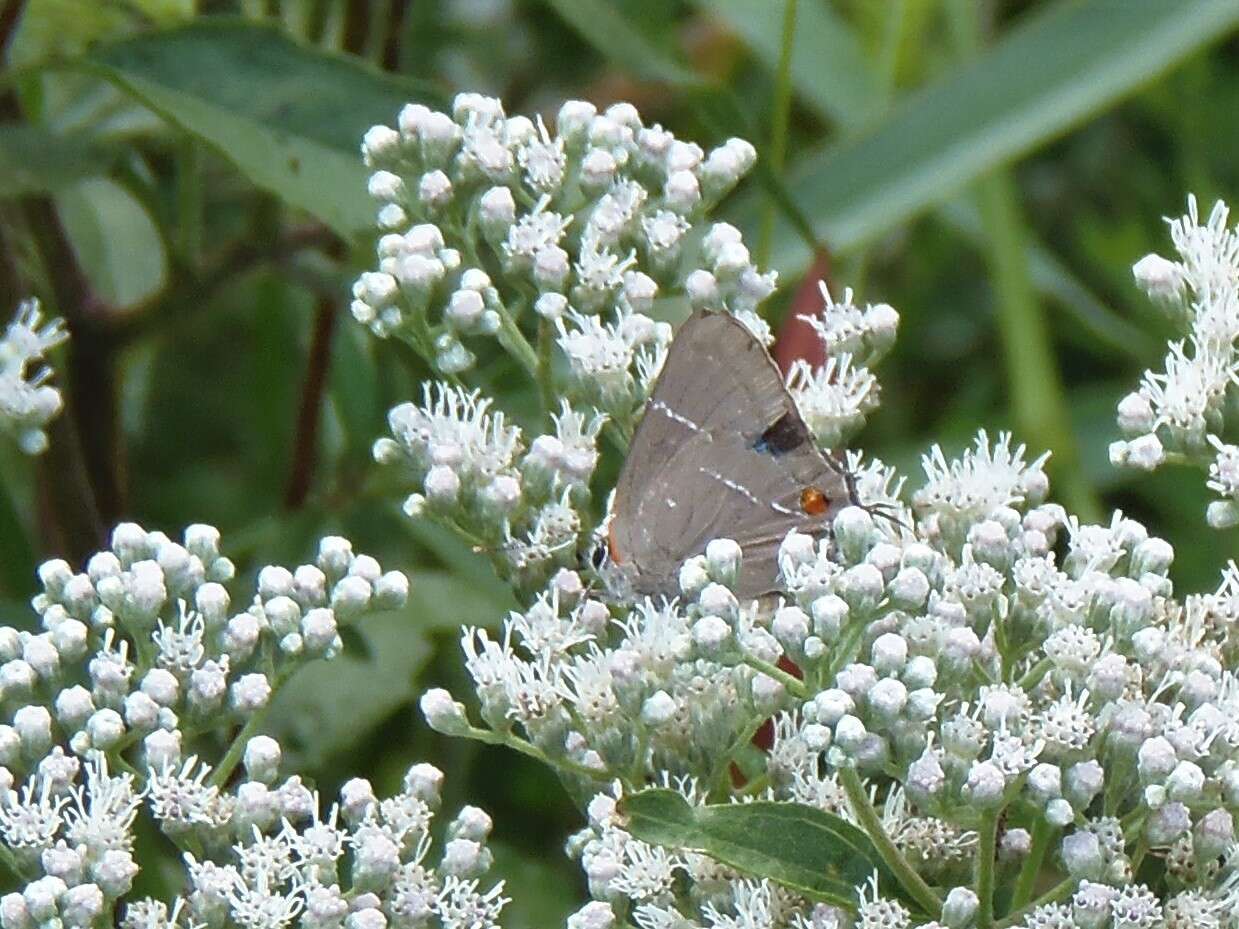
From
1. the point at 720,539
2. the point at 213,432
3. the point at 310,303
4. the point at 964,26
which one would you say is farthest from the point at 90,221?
the point at 964,26

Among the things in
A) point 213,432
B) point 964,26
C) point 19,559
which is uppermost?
point 964,26

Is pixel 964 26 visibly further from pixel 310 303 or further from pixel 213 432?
pixel 213 432

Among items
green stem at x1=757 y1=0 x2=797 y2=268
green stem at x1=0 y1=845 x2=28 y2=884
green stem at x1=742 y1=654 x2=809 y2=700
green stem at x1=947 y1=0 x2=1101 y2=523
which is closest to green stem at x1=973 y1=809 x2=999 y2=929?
green stem at x1=742 y1=654 x2=809 y2=700

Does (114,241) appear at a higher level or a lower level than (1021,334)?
lower

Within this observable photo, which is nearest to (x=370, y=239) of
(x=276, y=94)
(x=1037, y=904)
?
(x=276, y=94)

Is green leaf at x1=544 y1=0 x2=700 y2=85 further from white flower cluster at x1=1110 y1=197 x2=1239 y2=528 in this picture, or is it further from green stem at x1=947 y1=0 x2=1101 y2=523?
white flower cluster at x1=1110 y1=197 x2=1239 y2=528

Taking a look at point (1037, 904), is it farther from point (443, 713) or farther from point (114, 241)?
point (114, 241)
